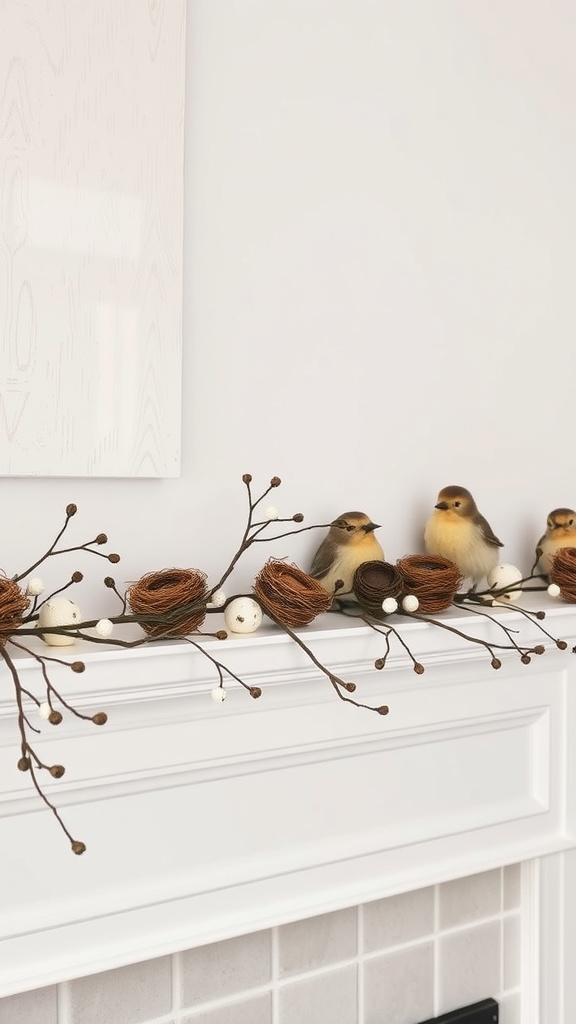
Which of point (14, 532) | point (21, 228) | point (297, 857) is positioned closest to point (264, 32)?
point (21, 228)

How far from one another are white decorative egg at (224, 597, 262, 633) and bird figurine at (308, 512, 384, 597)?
0.14 meters

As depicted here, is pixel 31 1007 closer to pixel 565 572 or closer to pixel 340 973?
pixel 340 973

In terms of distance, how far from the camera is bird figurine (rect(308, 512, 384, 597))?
1.01 m

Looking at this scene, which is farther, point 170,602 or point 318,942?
point 318,942

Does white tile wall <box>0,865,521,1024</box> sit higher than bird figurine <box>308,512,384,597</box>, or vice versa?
bird figurine <box>308,512,384,597</box>

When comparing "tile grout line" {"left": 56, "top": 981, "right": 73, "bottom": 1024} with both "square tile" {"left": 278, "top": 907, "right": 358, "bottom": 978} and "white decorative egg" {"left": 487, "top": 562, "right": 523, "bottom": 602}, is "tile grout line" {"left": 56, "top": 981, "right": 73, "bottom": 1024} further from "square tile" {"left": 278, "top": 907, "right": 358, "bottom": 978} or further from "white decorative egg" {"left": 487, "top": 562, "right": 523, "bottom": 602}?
"white decorative egg" {"left": 487, "top": 562, "right": 523, "bottom": 602}

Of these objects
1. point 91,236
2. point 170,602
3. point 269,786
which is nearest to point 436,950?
point 269,786

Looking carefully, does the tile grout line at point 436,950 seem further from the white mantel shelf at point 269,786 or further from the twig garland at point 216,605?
the twig garland at point 216,605

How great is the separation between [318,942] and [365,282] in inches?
33.0

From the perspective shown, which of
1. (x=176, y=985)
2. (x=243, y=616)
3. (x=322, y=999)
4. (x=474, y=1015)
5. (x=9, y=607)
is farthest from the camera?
(x=474, y=1015)

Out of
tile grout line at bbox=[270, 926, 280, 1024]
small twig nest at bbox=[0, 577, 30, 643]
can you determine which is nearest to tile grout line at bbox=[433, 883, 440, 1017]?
tile grout line at bbox=[270, 926, 280, 1024]

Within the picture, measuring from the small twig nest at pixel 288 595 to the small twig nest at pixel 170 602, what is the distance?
77 millimetres

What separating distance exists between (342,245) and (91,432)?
1.39 feet

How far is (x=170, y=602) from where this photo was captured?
2.77 feet
